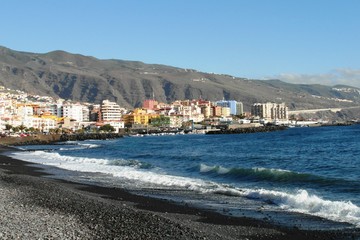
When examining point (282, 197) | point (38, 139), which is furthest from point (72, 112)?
point (282, 197)

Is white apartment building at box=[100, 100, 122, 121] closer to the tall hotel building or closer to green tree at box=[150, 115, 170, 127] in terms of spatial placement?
the tall hotel building

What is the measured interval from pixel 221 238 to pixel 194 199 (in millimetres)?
6593

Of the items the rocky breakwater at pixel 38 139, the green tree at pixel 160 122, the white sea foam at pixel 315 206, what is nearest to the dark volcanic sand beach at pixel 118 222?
the white sea foam at pixel 315 206

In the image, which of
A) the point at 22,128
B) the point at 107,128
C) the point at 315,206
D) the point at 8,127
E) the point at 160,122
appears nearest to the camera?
the point at 315,206

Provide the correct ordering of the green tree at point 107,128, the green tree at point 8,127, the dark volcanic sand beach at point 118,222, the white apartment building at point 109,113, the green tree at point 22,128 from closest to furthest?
the dark volcanic sand beach at point 118,222 → the green tree at point 22,128 → the green tree at point 8,127 → the green tree at point 107,128 → the white apartment building at point 109,113

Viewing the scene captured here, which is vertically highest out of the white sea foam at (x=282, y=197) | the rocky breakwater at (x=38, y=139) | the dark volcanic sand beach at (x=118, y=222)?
the dark volcanic sand beach at (x=118, y=222)

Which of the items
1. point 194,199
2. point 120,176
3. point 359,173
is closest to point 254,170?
point 359,173

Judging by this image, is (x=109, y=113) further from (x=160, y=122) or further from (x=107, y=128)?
(x=107, y=128)

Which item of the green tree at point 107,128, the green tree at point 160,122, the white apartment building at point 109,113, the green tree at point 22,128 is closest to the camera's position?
the green tree at point 22,128

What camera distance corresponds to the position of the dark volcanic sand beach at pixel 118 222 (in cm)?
1035

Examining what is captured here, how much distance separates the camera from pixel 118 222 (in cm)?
1168

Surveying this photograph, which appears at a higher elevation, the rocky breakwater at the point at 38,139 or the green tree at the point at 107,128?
the green tree at the point at 107,128

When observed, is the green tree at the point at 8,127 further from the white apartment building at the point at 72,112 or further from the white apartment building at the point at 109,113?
the white apartment building at the point at 72,112

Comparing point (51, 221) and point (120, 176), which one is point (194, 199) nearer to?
point (51, 221)
